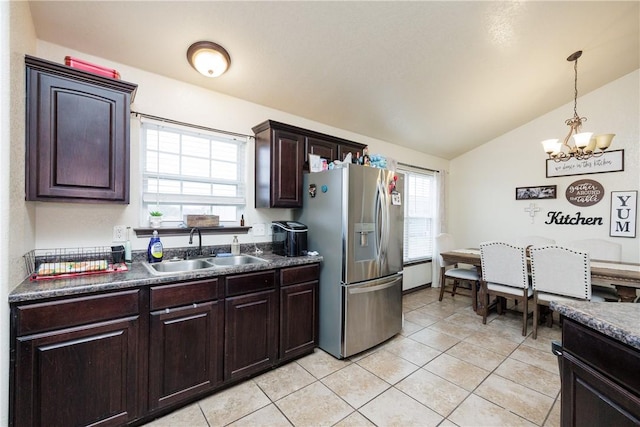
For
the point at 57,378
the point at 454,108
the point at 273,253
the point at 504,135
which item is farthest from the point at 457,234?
the point at 57,378

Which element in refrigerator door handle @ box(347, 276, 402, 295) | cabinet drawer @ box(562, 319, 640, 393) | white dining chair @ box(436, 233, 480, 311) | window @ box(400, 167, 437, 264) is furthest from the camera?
window @ box(400, 167, 437, 264)

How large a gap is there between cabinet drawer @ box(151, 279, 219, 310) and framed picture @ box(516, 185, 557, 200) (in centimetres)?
486

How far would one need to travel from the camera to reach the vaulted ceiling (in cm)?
187

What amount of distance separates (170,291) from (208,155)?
1.36 m

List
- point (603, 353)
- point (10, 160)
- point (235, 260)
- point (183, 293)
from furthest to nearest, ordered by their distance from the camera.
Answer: point (235, 260) < point (183, 293) < point (10, 160) < point (603, 353)

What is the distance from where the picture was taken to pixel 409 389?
2.07 m

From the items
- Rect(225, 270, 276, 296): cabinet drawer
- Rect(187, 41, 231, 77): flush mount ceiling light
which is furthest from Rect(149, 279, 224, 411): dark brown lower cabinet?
Rect(187, 41, 231, 77): flush mount ceiling light

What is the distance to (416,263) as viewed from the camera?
4715 mm

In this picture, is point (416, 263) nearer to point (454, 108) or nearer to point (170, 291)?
point (454, 108)

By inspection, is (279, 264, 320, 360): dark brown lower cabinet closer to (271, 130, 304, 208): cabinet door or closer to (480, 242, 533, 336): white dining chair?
(271, 130, 304, 208): cabinet door

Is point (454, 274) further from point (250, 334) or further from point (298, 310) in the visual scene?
point (250, 334)

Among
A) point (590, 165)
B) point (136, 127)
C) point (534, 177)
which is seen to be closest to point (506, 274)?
point (534, 177)

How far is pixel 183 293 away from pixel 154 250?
571 mm

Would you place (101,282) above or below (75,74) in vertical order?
below
